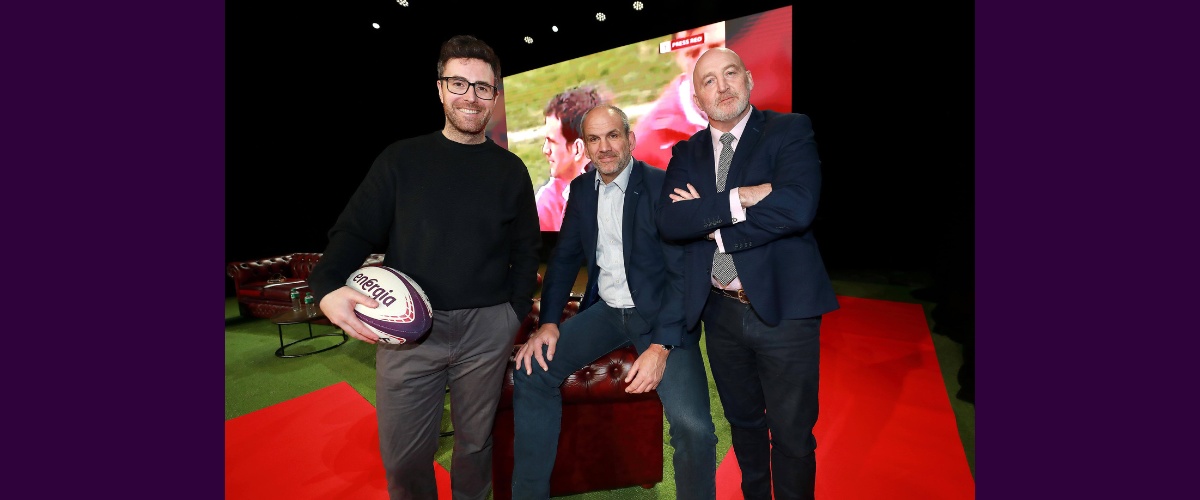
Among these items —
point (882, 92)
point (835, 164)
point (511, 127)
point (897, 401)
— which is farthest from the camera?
point (511, 127)

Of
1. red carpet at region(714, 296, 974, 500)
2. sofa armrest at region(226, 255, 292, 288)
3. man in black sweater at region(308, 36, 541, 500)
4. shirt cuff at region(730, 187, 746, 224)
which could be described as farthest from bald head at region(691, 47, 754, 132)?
sofa armrest at region(226, 255, 292, 288)

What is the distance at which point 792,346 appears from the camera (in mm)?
1632

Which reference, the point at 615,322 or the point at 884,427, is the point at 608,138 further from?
the point at 884,427

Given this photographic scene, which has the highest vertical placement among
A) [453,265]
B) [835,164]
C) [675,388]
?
[835,164]

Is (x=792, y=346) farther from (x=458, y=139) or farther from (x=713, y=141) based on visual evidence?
(x=458, y=139)

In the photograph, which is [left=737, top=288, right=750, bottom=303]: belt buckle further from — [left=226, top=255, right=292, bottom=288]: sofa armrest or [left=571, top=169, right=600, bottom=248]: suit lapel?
[left=226, top=255, right=292, bottom=288]: sofa armrest

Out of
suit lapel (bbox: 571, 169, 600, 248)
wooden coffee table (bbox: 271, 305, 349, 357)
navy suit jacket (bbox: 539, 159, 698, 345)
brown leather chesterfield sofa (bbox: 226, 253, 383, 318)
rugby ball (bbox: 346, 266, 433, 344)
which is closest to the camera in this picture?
rugby ball (bbox: 346, 266, 433, 344)

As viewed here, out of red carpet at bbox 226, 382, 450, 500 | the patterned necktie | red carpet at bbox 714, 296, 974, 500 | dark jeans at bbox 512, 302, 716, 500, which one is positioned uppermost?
the patterned necktie

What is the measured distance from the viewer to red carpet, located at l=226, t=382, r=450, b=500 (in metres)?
2.37

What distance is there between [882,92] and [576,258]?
5.23 meters

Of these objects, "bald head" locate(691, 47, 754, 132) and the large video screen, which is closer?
"bald head" locate(691, 47, 754, 132)

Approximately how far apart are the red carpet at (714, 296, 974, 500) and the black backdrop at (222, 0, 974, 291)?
3.47ft

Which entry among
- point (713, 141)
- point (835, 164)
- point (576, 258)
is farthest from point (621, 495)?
point (835, 164)

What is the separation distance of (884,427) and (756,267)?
1839mm
